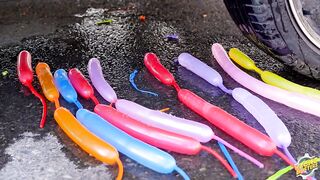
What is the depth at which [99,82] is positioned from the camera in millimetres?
2016

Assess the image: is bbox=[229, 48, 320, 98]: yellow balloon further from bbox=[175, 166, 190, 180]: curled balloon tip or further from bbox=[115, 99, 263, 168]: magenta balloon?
bbox=[175, 166, 190, 180]: curled balloon tip

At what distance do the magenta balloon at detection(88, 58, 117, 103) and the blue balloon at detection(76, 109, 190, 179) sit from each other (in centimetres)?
18

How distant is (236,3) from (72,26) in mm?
1056

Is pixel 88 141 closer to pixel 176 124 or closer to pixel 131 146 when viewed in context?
pixel 131 146

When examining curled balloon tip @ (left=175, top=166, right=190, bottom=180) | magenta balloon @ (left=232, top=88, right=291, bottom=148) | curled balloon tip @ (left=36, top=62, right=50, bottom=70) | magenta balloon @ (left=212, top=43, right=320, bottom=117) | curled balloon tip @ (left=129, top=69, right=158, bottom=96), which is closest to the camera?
curled balloon tip @ (left=175, top=166, right=190, bottom=180)

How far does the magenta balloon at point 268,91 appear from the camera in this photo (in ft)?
6.03

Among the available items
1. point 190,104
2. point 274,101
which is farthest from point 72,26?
point 274,101

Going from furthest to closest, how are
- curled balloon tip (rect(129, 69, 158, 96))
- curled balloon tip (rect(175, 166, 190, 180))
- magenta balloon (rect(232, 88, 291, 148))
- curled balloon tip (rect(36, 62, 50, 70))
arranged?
curled balloon tip (rect(36, 62, 50, 70)) → curled balloon tip (rect(129, 69, 158, 96)) → magenta balloon (rect(232, 88, 291, 148)) → curled balloon tip (rect(175, 166, 190, 180))

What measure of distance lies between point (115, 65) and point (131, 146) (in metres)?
0.74

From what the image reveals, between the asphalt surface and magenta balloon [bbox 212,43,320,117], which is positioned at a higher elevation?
magenta balloon [bbox 212,43,320,117]

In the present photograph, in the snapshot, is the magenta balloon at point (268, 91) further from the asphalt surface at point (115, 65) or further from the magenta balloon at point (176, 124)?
the magenta balloon at point (176, 124)

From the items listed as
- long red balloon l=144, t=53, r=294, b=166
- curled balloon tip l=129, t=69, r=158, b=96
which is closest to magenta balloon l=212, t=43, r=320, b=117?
long red balloon l=144, t=53, r=294, b=166

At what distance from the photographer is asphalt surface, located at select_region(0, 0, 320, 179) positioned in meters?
1.60

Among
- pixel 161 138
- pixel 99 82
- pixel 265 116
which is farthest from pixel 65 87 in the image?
pixel 265 116
